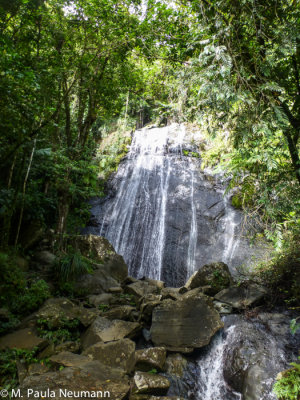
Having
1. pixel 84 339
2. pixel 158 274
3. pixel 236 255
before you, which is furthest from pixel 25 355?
pixel 236 255

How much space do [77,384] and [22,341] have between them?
1431 millimetres

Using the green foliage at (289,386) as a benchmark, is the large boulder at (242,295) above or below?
above

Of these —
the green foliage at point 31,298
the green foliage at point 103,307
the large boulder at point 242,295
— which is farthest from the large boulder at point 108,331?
the large boulder at point 242,295

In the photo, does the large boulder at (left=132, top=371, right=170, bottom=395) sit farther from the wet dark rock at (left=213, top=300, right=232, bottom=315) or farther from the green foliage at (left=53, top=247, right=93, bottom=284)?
the green foliage at (left=53, top=247, right=93, bottom=284)

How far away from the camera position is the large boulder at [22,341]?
12.1 ft

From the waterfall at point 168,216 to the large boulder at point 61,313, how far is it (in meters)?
5.21

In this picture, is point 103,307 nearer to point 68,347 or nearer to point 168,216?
point 68,347

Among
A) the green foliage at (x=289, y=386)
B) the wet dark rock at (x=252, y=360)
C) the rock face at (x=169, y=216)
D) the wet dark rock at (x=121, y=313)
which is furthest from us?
the rock face at (x=169, y=216)

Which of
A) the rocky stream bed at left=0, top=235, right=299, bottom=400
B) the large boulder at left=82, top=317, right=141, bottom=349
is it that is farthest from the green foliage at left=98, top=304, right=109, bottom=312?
the large boulder at left=82, top=317, right=141, bottom=349

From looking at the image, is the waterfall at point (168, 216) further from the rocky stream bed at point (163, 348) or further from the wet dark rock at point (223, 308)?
Answer: the rocky stream bed at point (163, 348)

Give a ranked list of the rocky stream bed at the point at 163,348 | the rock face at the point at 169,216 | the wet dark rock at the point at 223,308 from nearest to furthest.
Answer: the rocky stream bed at the point at 163,348, the wet dark rock at the point at 223,308, the rock face at the point at 169,216

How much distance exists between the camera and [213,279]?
6.74 meters

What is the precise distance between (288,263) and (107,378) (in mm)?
4401

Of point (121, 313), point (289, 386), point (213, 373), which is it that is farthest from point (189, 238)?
point (289, 386)
